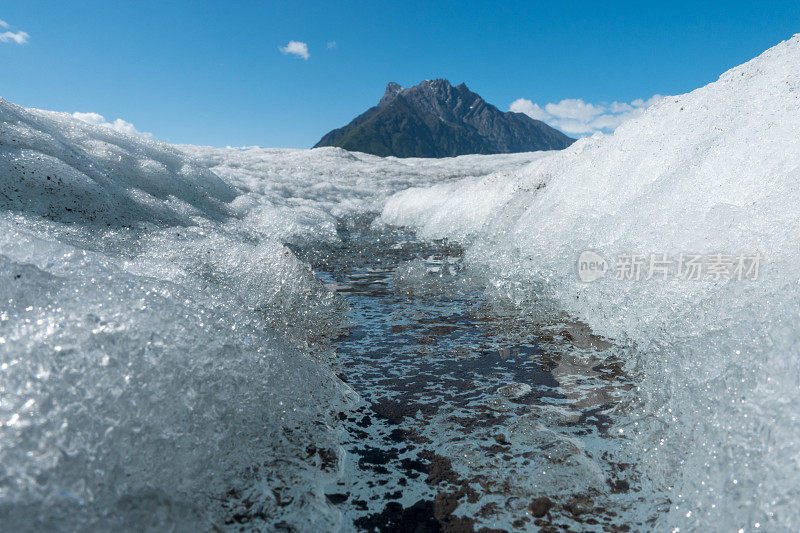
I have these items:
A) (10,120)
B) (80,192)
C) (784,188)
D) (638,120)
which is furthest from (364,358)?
(10,120)

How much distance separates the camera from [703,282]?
2914 mm

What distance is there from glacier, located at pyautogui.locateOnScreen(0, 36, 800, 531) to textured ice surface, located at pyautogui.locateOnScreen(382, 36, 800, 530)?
0.5 inches

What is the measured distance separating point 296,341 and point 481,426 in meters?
1.74

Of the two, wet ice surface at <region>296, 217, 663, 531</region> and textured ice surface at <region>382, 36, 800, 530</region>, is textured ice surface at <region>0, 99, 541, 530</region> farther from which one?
textured ice surface at <region>382, 36, 800, 530</region>

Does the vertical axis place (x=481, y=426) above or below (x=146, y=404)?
below

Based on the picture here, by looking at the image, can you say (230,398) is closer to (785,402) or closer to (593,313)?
(785,402)

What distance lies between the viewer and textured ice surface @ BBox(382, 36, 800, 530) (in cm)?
172

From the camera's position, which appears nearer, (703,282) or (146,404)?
(146,404)
